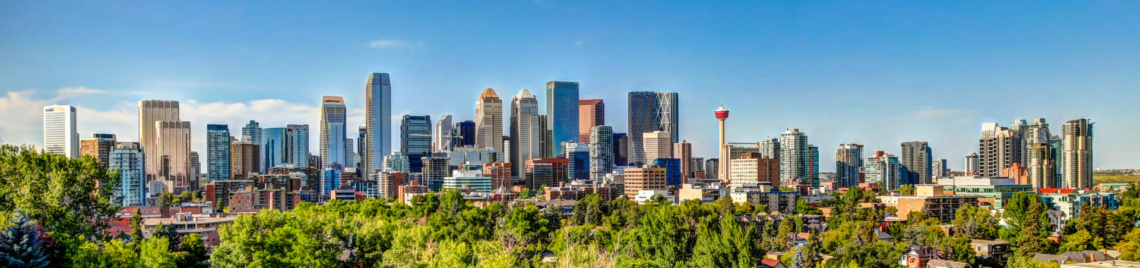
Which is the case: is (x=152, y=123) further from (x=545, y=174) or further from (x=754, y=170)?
(x=754, y=170)

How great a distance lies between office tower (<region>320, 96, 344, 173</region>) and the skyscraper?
5.96 meters

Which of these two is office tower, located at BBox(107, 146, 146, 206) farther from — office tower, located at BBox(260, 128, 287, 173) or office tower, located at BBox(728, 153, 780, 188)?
office tower, located at BBox(260, 128, 287, 173)

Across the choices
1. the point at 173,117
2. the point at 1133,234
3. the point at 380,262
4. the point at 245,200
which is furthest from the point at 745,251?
the point at 173,117

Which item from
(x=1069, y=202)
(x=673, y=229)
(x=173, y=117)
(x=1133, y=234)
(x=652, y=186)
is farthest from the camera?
(x=173, y=117)

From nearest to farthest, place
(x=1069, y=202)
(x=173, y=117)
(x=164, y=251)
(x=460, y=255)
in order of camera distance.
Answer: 1. (x=460, y=255)
2. (x=164, y=251)
3. (x=1069, y=202)
4. (x=173, y=117)

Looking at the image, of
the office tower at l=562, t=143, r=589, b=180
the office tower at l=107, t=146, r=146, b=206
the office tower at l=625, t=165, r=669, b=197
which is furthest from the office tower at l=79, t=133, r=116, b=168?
the office tower at l=562, t=143, r=589, b=180

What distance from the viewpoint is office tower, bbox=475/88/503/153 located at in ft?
557

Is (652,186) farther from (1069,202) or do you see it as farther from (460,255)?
(460,255)

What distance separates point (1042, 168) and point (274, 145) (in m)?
134

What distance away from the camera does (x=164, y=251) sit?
972 inches

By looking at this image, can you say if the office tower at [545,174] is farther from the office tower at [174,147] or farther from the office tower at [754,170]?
the office tower at [174,147]

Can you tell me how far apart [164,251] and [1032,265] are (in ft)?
90.4

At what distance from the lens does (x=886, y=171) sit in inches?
4402

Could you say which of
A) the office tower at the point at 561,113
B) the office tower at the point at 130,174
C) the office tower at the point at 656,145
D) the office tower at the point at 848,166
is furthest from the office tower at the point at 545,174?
the office tower at the point at 561,113
